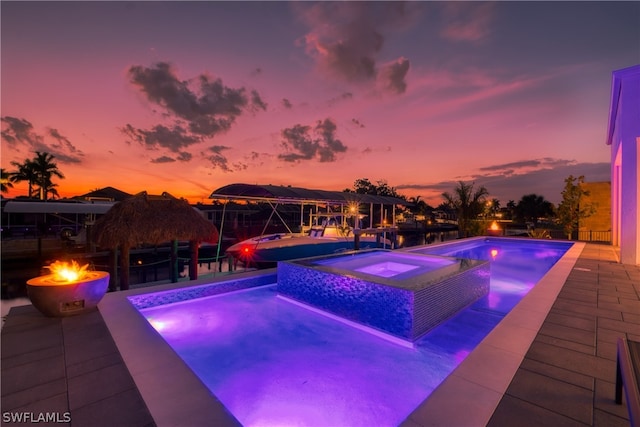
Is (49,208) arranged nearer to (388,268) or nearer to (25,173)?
(388,268)

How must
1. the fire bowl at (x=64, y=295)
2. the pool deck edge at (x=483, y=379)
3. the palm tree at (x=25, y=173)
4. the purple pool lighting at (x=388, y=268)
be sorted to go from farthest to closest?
1. the palm tree at (x=25, y=173)
2. the purple pool lighting at (x=388, y=268)
3. the fire bowl at (x=64, y=295)
4. the pool deck edge at (x=483, y=379)

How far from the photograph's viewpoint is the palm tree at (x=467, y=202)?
16.2m

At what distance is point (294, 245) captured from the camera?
11367mm

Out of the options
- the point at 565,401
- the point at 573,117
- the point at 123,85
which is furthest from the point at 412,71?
the point at 565,401

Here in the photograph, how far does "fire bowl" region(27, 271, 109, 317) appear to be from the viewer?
138 inches

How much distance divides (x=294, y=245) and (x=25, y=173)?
41216 millimetres

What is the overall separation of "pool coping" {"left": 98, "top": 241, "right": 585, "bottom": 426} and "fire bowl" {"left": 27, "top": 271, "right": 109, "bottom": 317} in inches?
14.2

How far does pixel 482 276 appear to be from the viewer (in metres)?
6.10

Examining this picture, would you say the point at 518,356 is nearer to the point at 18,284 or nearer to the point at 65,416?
the point at 65,416

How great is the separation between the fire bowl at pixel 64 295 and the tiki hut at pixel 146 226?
8.13 ft

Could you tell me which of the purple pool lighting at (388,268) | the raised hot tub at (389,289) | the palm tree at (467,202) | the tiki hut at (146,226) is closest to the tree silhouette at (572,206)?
the palm tree at (467,202)

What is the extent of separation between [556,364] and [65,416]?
3859 millimetres

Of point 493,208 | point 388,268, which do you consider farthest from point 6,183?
point 493,208

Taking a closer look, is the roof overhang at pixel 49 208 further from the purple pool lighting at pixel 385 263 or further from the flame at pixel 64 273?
the purple pool lighting at pixel 385 263
